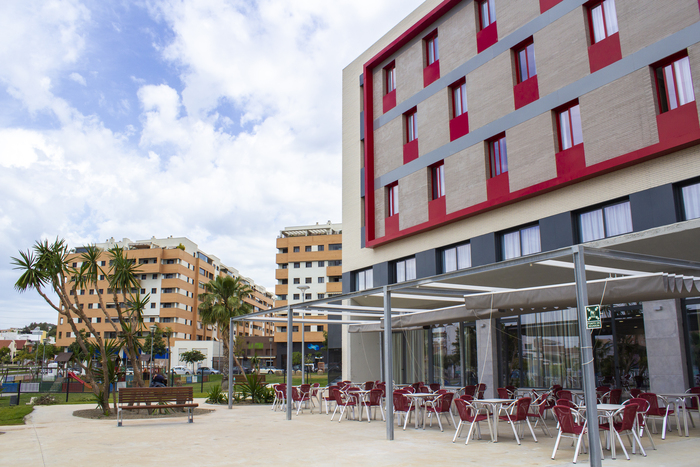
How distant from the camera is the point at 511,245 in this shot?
1786 cm

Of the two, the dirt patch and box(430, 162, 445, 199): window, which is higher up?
box(430, 162, 445, 199): window

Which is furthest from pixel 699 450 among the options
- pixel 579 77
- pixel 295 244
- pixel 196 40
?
pixel 295 244

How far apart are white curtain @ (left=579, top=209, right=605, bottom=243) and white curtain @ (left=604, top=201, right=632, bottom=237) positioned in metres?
0.21

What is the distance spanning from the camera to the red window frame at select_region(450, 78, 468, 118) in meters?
20.3

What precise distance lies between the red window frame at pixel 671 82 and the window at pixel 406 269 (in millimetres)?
11031

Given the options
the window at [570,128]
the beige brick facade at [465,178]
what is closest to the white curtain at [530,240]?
the beige brick facade at [465,178]

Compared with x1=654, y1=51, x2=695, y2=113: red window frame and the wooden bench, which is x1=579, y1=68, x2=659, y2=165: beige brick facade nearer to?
x1=654, y1=51, x2=695, y2=113: red window frame

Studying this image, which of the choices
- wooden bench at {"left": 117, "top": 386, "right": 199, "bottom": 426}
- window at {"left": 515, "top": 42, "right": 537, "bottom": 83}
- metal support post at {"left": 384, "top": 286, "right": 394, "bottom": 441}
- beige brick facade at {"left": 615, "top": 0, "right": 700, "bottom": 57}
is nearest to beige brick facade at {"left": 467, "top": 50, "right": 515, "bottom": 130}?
window at {"left": 515, "top": 42, "right": 537, "bottom": 83}

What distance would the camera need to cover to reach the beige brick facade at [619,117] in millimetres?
13734

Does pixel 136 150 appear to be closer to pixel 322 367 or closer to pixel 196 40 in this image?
pixel 196 40

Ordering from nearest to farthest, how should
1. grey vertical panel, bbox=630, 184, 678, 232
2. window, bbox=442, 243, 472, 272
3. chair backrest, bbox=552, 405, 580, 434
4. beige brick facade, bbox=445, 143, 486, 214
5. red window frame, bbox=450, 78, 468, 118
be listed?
chair backrest, bbox=552, 405, 580, 434, grey vertical panel, bbox=630, 184, 678, 232, beige brick facade, bbox=445, 143, 486, 214, window, bbox=442, 243, 472, 272, red window frame, bbox=450, 78, 468, 118

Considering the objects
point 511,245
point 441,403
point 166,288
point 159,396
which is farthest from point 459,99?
point 166,288

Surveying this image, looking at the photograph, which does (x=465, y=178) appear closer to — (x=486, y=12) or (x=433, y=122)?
(x=433, y=122)

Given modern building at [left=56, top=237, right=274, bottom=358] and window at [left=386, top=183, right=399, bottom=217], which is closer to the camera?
window at [left=386, top=183, right=399, bottom=217]
